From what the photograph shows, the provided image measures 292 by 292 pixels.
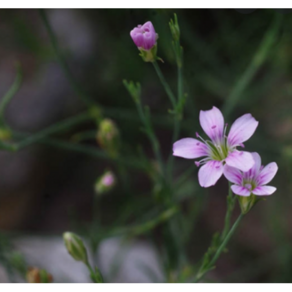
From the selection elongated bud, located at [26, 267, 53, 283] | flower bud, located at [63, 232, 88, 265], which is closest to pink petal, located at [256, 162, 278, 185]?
flower bud, located at [63, 232, 88, 265]

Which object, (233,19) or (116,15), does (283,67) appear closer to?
(233,19)

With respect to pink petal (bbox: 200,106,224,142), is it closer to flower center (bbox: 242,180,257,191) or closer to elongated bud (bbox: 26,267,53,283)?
flower center (bbox: 242,180,257,191)

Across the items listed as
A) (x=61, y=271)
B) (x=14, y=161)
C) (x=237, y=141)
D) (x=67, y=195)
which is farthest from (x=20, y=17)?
(x=237, y=141)

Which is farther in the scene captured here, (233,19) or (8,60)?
(8,60)

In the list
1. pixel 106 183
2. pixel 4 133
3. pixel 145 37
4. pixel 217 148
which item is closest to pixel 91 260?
pixel 106 183

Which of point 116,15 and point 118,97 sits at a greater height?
point 116,15

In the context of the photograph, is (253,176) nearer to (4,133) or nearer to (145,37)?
(145,37)
